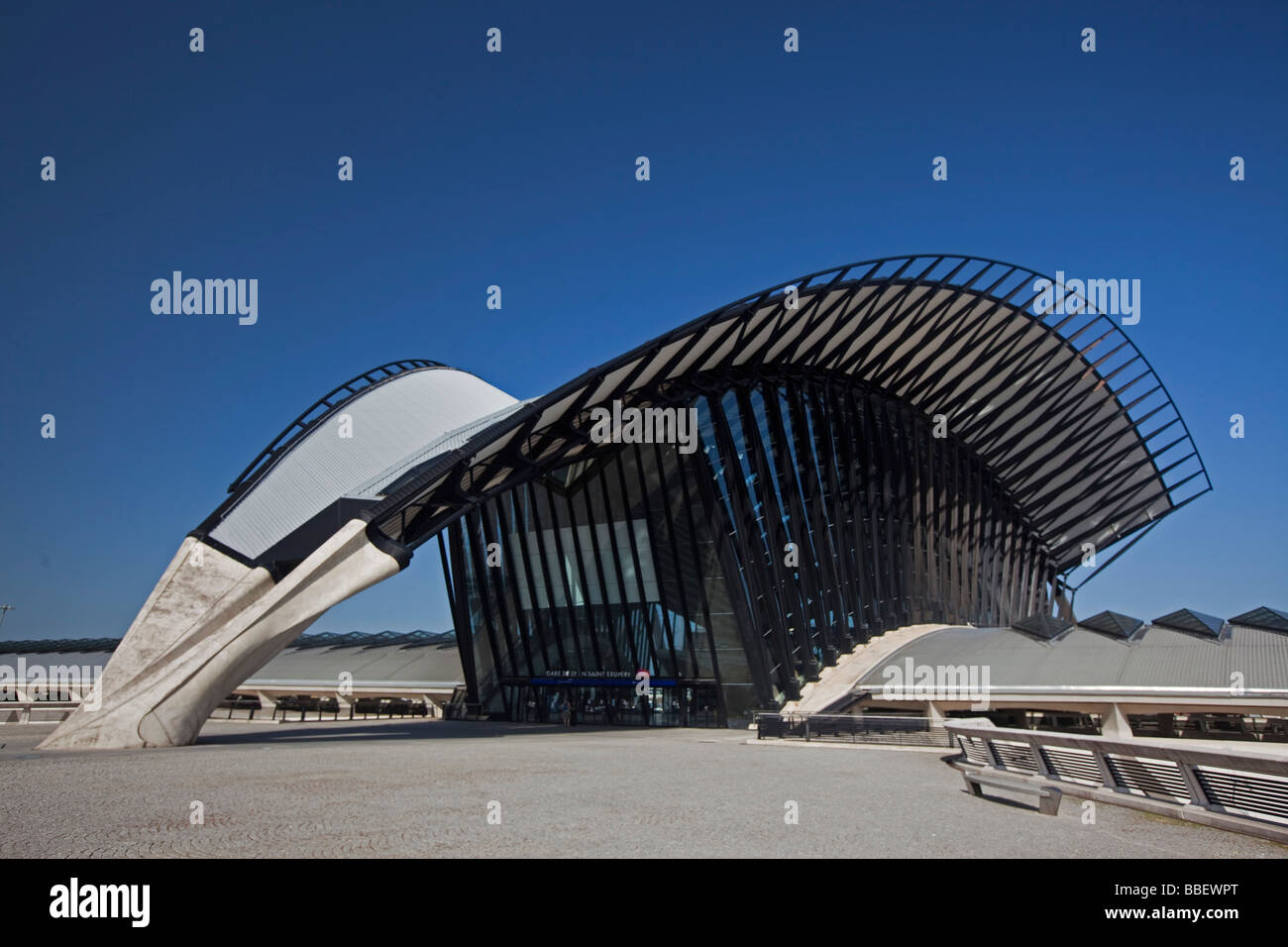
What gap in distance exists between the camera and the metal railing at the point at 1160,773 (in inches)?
389

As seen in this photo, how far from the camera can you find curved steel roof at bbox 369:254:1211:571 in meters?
31.1

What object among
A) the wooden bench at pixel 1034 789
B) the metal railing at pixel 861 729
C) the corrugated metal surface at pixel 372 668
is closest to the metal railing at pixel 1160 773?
the wooden bench at pixel 1034 789

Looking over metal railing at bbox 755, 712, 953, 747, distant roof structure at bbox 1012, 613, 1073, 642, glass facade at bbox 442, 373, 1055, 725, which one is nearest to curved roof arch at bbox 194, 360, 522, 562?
glass facade at bbox 442, 373, 1055, 725

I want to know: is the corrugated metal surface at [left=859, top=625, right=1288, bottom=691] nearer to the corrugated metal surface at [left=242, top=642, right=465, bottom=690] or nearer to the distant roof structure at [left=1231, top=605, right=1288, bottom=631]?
the distant roof structure at [left=1231, top=605, right=1288, bottom=631]

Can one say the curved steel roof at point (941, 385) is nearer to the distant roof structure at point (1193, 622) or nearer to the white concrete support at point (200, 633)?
the white concrete support at point (200, 633)

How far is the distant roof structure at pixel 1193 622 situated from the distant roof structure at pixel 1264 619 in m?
0.90

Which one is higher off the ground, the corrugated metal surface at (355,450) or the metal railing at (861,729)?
the corrugated metal surface at (355,450)

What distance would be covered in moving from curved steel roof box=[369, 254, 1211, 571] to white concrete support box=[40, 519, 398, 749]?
6.19 ft

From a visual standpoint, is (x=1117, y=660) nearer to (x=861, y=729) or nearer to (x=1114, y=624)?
(x=1114, y=624)

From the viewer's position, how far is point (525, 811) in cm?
1121

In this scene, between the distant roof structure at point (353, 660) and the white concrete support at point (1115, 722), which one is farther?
the distant roof structure at point (353, 660)

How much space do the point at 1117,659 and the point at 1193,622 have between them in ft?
17.6

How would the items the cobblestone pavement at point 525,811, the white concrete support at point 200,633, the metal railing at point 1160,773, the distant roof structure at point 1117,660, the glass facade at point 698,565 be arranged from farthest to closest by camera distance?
the glass facade at point 698,565 < the distant roof structure at point 1117,660 < the white concrete support at point 200,633 < the metal railing at point 1160,773 < the cobblestone pavement at point 525,811

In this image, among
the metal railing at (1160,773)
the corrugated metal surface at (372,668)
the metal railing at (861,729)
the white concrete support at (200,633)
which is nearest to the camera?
the metal railing at (1160,773)
